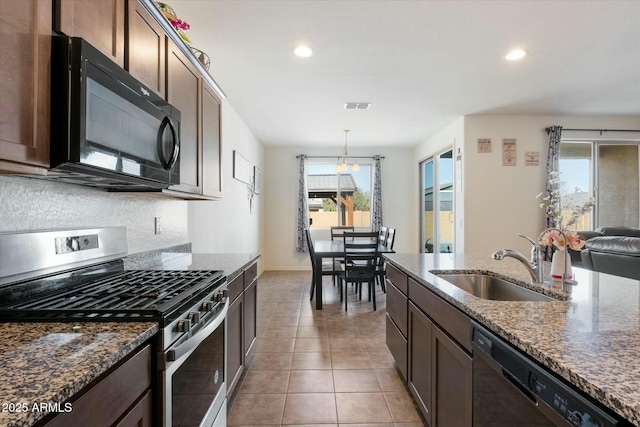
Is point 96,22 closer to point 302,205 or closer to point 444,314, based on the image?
point 444,314

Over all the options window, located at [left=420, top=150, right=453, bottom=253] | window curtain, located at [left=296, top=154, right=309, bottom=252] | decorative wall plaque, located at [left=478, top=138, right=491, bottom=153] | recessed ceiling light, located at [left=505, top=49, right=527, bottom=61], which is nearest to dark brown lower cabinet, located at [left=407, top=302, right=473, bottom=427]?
recessed ceiling light, located at [left=505, top=49, right=527, bottom=61]

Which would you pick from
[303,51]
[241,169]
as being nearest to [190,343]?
[303,51]

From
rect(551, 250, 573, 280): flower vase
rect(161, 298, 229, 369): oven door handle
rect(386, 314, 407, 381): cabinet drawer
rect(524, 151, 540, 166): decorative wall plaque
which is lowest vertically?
rect(386, 314, 407, 381): cabinet drawer

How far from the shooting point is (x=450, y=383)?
1.35 metres

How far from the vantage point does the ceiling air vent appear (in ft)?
12.9

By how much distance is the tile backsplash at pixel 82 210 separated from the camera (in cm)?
113

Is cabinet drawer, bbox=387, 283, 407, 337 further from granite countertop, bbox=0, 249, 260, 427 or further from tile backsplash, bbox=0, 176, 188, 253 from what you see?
tile backsplash, bbox=0, 176, 188, 253

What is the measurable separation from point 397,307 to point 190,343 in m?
1.50

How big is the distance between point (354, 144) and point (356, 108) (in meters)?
2.12

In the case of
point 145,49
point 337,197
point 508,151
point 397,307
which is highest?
point 508,151

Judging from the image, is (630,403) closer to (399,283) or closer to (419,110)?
(399,283)

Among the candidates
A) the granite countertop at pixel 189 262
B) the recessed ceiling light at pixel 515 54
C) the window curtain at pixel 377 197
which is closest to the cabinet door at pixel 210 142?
the granite countertop at pixel 189 262

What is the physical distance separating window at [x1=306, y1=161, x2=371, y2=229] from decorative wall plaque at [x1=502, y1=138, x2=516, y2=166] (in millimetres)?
2739

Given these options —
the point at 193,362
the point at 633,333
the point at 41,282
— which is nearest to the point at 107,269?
the point at 41,282
